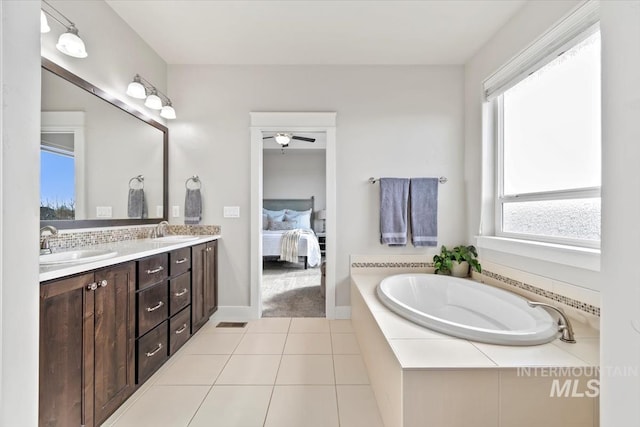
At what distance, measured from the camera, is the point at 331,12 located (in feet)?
6.56

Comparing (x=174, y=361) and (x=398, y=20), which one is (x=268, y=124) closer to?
(x=398, y=20)

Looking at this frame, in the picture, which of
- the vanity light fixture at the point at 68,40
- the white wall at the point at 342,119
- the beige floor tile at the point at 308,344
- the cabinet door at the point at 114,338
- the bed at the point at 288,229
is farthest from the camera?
the bed at the point at 288,229

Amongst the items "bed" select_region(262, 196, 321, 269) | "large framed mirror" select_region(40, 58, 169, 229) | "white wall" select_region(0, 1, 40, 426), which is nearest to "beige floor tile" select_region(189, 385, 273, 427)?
"white wall" select_region(0, 1, 40, 426)

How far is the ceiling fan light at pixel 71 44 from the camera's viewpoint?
1.53 meters

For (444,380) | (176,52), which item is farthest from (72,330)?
(176,52)

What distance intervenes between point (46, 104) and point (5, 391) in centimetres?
179

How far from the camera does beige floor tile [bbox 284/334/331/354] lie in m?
2.11

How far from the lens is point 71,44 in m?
1.54

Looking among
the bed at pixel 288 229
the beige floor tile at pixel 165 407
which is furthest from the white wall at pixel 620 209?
the bed at pixel 288 229

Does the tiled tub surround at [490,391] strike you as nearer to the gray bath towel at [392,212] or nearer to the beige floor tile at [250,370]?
the beige floor tile at [250,370]

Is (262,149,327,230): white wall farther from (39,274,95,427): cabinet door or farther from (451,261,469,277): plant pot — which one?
(39,274,95,427): cabinet door

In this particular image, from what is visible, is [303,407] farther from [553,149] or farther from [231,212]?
[553,149]

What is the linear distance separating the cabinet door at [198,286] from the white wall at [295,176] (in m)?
4.12

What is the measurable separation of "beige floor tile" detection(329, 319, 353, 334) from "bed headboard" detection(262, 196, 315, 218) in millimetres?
3870
